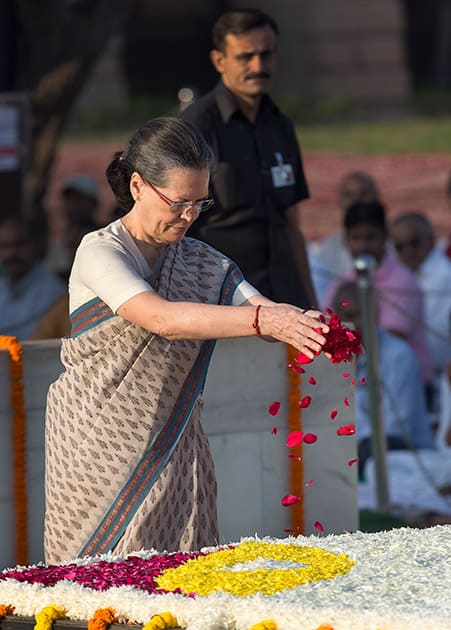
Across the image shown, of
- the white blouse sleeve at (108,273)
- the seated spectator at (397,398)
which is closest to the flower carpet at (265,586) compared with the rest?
the white blouse sleeve at (108,273)

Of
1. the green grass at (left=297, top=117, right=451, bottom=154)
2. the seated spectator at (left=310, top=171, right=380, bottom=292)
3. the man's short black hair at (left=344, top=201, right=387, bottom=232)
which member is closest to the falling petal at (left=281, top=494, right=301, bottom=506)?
the man's short black hair at (left=344, top=201, right=387, bottom=232)

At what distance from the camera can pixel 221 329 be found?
3830mm

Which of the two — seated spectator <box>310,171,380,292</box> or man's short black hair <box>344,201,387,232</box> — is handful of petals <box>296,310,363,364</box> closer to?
man's short black hair <box>344,201,387,232</box>

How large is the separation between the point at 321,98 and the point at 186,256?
23.9m

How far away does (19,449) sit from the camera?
5.21 metres

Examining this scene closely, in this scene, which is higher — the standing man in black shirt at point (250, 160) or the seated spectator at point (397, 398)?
the standing man in black shirt at point (250, 160)

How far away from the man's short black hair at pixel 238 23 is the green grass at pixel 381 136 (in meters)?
18.5

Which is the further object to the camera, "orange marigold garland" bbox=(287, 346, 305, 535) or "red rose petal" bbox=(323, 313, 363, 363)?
"orange marigold garland" bbox=(287, 346, 305, 535)

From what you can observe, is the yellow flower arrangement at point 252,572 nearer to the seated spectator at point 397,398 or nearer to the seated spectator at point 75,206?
the seated spectator at point 397,398

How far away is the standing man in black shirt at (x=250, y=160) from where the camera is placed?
6.08 meters

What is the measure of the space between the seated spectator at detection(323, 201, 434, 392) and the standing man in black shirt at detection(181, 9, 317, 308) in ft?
8.85

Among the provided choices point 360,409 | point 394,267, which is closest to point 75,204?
point 394,267

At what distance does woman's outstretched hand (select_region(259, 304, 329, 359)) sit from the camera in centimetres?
373

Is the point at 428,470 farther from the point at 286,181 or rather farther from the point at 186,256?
the point at 186,256
